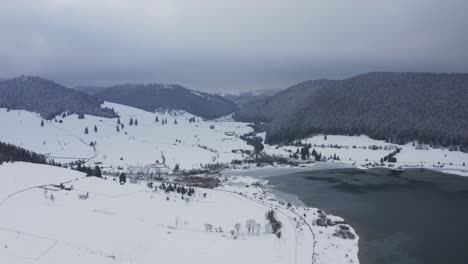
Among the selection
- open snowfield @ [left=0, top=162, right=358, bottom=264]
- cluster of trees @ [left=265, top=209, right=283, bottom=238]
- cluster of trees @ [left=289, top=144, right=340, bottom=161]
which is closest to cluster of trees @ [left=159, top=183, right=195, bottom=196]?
open snowfield @ [left=0, top=162, right=358, bottom=264]

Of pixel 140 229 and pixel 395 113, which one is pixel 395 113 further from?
→ pixel 140 229

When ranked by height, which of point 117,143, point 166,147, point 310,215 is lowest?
point 310,215

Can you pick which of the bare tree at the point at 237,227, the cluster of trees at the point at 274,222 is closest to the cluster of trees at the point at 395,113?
the cluster of trees at the point at 274,222

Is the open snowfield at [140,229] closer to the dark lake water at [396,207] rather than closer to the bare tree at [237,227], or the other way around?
the bare tree at [237,227]

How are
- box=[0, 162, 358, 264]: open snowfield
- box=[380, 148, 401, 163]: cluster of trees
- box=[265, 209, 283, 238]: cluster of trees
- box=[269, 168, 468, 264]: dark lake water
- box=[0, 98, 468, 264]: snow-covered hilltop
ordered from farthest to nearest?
box=[380, 148, 401, 163]: cluster of trees < box=[265, 209, 283, 238]: cluster of trees < box=[269, 168, 468, 264]: dark lake water < box=[0, 98, 468, 264]: snow-covered hilltop < box=[0, 162, 358, 264]: open snowfield

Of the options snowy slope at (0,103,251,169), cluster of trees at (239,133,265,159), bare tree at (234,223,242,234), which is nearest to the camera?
bare tree at (234,223,242,234)

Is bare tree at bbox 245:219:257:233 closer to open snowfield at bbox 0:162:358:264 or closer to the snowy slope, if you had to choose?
open snowfield at bbox 0:162:358:264

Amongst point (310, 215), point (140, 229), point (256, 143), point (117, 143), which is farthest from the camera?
point (256, 143)

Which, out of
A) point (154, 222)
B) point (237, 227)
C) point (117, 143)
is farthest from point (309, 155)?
point (154, 222)
